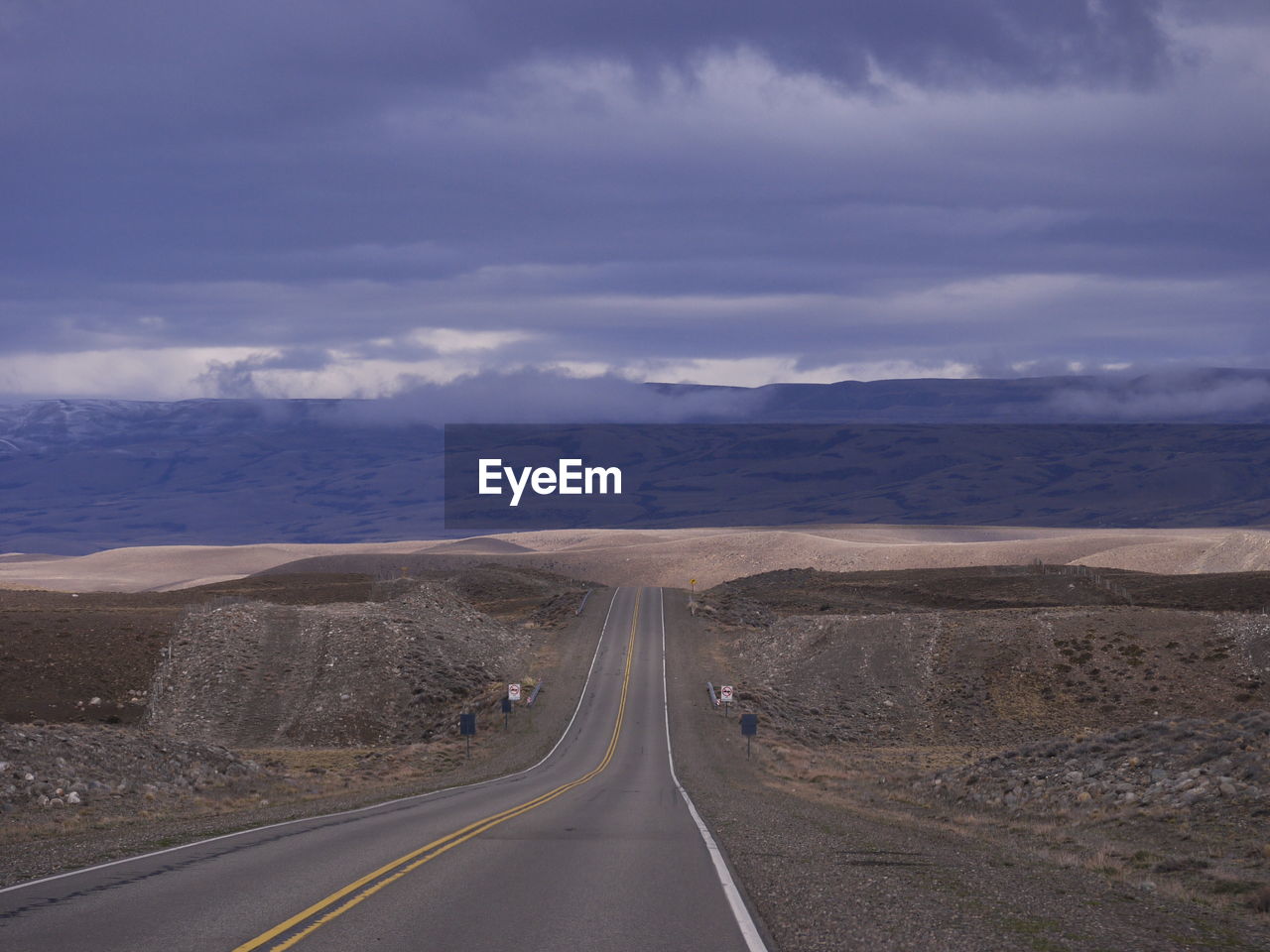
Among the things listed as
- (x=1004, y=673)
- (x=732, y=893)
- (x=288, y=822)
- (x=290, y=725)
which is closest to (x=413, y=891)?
(x=732, y=893)

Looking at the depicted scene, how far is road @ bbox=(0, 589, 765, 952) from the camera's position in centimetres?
1044

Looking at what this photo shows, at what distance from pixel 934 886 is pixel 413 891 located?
606cm

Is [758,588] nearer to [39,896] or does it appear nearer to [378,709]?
[378,709]

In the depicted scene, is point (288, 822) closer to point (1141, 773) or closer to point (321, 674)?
point (1141, 773)

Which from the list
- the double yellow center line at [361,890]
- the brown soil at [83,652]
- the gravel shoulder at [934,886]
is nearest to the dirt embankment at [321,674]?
the brown soil at [83,652]

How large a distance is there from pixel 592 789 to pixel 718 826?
1016 cm

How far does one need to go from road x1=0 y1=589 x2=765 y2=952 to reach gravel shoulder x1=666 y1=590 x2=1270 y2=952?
2.64ft

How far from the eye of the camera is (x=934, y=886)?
14.0m

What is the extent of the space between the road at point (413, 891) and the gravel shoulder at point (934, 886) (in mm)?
803

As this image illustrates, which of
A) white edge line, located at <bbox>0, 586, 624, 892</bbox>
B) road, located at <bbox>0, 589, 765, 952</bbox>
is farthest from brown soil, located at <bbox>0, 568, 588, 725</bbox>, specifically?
road, located at <bbox>0, 589, 765, 952</bbox>

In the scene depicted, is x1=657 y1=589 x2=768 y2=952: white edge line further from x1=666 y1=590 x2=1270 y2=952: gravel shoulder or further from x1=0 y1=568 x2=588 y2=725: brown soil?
x1=0 y1=568 x2=588 y2=725: brown soil

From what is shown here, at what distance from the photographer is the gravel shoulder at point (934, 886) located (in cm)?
1123

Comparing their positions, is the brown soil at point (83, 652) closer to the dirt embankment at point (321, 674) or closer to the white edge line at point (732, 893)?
the dirt embankment at point (321, 674)

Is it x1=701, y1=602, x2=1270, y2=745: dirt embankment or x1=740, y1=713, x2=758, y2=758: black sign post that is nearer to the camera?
x1=740, y1=713, x2=758, y2=758: black sign post
